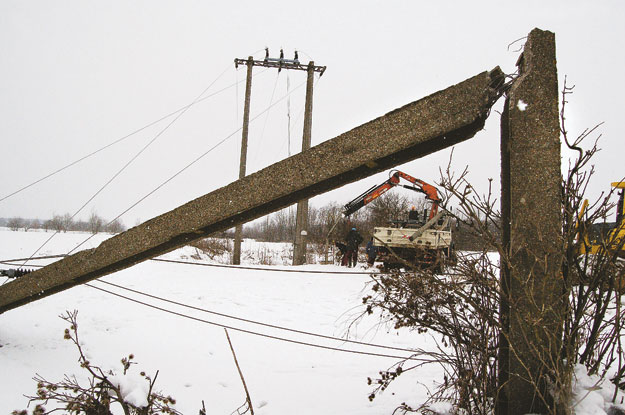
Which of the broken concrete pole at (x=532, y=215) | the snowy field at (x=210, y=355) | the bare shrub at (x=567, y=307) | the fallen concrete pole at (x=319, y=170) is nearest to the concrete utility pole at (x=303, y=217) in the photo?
the snowy field at (x=210, y=355)

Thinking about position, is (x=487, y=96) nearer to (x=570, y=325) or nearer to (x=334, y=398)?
(x=570, y=325)

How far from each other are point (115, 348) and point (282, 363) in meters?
1.83

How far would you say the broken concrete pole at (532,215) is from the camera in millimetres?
1755

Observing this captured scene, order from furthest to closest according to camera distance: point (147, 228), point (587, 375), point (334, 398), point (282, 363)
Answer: point (282, 363) < point (334, 398) < point (147, 228) < point (587, 375)

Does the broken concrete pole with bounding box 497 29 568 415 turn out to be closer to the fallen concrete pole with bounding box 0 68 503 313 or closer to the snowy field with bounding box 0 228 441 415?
the fallen concrete pole with bounding box 0 68 503 313

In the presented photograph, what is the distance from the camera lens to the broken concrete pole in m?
1.75

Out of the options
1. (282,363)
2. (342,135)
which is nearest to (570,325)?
(342,135)

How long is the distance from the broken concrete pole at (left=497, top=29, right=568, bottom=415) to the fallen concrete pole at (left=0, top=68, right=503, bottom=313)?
0.61 feet

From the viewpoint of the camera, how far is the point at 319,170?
2289 millimetres

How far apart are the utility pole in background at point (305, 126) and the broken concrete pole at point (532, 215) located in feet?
37.0

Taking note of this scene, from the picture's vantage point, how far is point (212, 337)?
457 cm

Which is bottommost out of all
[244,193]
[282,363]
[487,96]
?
[282,363]

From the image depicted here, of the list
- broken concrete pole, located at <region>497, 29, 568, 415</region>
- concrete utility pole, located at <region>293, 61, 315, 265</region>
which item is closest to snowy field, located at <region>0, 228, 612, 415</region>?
broken concrete pole, located at <region>497, 29, 568, 415</region>

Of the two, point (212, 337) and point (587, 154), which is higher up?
point (587, 154)
